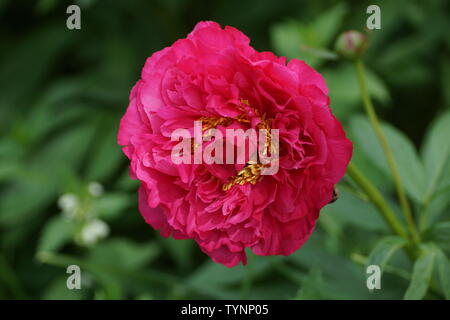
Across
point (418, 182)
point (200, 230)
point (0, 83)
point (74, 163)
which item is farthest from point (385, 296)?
point (0, 83)

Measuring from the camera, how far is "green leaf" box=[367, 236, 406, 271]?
3.35ft

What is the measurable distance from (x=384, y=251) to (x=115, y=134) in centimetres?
125

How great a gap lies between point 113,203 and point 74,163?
0.31 metres

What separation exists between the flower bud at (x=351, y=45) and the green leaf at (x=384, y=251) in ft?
1.22

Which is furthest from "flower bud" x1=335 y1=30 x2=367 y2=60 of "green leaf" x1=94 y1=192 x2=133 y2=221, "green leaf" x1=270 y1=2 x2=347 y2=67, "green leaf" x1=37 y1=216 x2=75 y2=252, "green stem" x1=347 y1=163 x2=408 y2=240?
"green leaf" x1=37 y1=216 x2=75 y2=252

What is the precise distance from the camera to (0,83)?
2.34 meters

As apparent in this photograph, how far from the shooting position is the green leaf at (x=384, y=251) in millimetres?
1021

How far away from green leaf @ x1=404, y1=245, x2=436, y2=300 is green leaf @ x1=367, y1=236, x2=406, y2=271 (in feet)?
0.16

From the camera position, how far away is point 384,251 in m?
1.05

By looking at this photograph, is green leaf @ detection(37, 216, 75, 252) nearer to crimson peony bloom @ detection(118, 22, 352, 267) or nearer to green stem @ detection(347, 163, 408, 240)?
crimson peony bloom @ detection(118, 22, 352, 267)

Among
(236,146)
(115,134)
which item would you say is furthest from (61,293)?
(236,146)

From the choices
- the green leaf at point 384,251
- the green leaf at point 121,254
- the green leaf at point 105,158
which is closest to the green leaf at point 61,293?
the green leaf at point 121,254

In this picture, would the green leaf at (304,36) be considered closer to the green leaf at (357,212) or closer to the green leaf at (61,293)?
the green leaf at (357,212)
